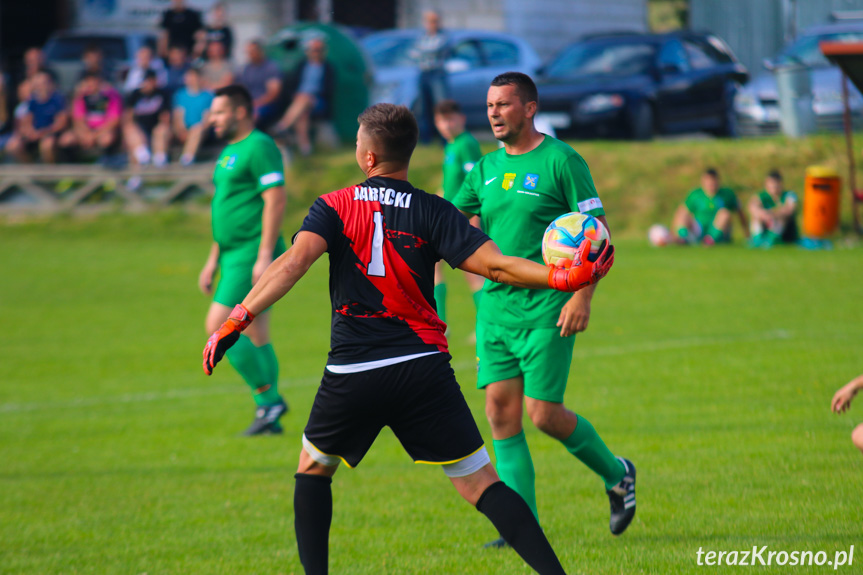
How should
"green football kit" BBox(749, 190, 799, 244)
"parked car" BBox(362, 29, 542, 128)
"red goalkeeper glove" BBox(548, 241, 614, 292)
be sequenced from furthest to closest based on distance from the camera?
"parked car" BBox(362, 29, 542, 128) < "green football kit" BBox(749, 190, 799, 244) < "red goalkeeper glove" BBox(548, 241, 614, 292)

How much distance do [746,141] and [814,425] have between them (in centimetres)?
1393

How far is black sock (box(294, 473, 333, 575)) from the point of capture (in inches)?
166

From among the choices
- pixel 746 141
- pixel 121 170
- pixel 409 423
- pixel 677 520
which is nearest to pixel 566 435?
pixel 677 520

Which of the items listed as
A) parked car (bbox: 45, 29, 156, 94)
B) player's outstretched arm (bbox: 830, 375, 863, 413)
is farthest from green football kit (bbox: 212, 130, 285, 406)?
parked car (bbox: 45, 29, 156, 94)

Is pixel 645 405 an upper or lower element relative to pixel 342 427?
lower

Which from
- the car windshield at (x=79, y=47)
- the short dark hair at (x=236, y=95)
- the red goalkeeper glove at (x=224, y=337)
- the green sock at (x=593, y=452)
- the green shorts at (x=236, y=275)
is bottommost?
the green sock at (x=593, y=452)

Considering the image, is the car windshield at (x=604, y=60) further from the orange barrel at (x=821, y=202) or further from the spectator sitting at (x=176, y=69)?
the spectator sitting at (x=176, y=69)

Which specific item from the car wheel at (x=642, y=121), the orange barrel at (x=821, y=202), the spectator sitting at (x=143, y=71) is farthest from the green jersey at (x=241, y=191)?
the spectator sitting at (x=143, y=71)

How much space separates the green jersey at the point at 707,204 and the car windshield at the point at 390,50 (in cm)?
766

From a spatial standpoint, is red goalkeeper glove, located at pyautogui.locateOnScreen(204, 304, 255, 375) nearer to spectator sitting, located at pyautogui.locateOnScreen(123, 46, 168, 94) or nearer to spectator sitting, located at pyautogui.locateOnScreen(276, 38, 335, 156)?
spectator sitting, located at pyautogui.locateOnScreen(276, 38, 335, 156)

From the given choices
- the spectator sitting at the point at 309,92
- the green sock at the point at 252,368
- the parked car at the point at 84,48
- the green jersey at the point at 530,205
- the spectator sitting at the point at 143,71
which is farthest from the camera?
the parked car at the point at 84,48

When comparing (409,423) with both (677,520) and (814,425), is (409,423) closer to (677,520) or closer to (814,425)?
(677,520)

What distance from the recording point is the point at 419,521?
5805 mm

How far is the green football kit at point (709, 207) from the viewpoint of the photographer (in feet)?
58.7
